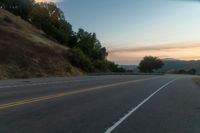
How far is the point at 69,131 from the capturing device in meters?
11.8

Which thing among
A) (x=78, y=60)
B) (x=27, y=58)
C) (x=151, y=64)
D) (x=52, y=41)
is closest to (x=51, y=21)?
(x=52, y=41)

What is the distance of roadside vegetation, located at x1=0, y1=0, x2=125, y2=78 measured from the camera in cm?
6431

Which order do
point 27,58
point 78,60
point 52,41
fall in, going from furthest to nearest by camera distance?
point 52,41
point 78,60
point 27,58

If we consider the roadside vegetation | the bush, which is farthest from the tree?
the bush

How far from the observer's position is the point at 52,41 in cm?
9544

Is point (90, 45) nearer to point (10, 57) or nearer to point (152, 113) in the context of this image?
point (10, 57)

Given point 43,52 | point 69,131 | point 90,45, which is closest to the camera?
point 69,131

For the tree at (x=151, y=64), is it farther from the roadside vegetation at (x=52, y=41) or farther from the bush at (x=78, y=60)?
the bush at (x=78, y=60)

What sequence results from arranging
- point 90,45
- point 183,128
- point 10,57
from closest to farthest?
1. point 183,128
2. point 10,57
3. point 90,45

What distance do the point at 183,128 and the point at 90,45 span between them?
3645 inches

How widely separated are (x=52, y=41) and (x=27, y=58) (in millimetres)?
31225

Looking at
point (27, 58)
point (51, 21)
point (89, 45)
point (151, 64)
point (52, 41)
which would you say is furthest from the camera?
point (151, 64)

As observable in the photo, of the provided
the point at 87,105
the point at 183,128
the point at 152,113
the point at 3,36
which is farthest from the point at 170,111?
the point at 3,36

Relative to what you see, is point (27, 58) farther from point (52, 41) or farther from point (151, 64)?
point (151, 64)
